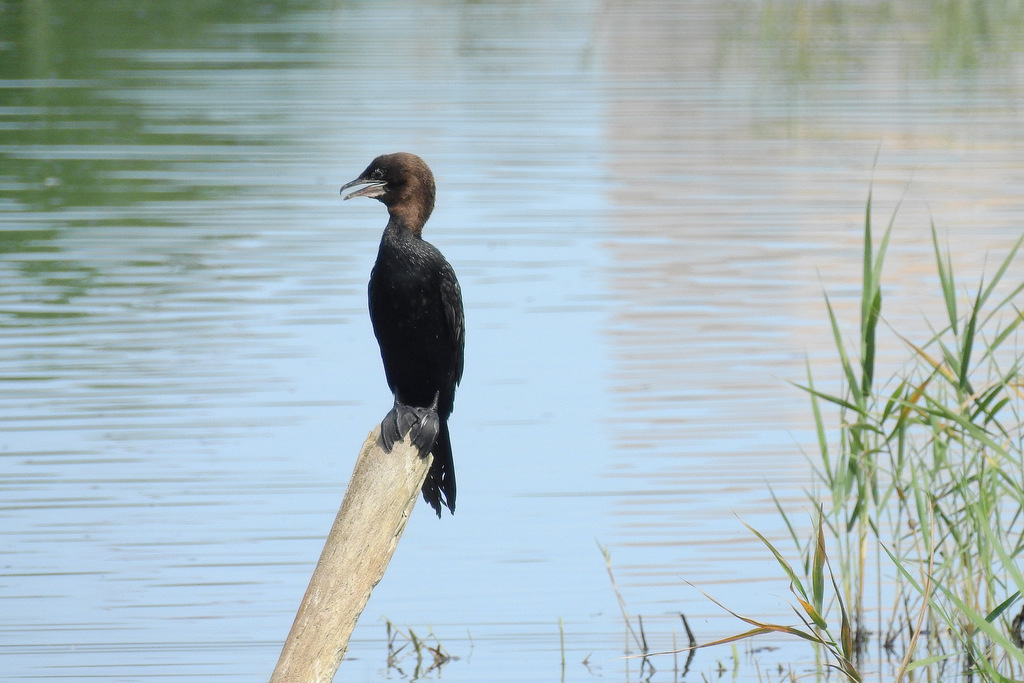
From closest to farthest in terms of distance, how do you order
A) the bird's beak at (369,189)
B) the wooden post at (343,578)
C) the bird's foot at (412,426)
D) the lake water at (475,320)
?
the wooden post at (343,578), the bird's foot at (412,426), the bird's beak at (369,189), the lake water at (475,320)

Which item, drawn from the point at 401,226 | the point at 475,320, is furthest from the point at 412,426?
the point at 475,320

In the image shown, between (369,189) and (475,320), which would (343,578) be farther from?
(475,320)

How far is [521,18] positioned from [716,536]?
18.0 metres

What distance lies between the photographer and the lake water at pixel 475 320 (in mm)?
4992

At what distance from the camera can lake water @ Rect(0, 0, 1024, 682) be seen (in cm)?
499

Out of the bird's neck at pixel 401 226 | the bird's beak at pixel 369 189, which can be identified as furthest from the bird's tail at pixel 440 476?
the bird's beak at pixel 369 189

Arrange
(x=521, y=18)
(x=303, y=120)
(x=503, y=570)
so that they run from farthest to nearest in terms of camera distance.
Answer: (x=521, y=18), (x=303, y=120), (x=503, y=570)

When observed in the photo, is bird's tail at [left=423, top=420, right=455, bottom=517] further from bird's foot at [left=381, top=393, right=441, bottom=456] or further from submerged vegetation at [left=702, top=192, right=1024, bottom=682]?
submerged vegetation at [left=702, top=192, right=1024, bottom=682]

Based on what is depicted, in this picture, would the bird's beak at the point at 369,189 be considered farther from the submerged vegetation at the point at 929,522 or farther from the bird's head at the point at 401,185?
the submerged vegetation at the point at 929,522

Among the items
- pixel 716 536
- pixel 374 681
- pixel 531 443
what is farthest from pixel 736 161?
pixel 374 681

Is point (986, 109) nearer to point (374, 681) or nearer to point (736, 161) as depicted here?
point (736, 161)

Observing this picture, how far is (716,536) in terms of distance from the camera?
210 inches

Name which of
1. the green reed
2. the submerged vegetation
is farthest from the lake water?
the green reed

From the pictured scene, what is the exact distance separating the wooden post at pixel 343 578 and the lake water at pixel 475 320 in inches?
62.1
